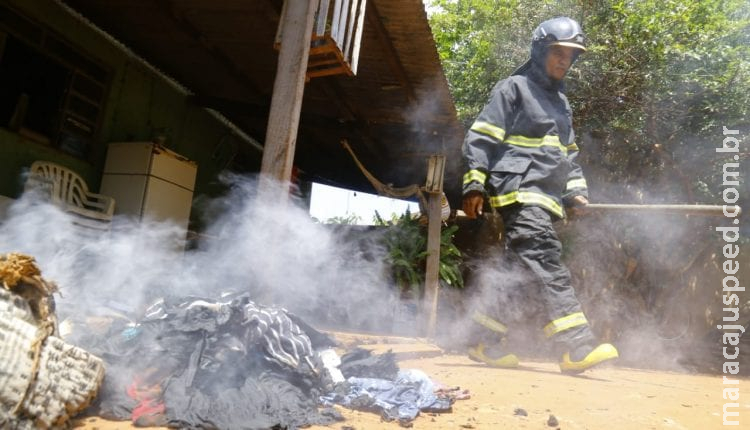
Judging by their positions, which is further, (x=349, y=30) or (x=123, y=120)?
(x=123, y=120)

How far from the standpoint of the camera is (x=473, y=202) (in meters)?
3.98

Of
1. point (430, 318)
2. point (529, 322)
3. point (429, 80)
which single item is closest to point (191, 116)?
point (429, 80)

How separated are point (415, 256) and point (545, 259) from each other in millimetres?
3518

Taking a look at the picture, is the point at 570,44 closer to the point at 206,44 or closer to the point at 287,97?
the point at 287,97

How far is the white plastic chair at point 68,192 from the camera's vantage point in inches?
193

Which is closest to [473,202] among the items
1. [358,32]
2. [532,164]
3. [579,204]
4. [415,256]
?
[532,164]

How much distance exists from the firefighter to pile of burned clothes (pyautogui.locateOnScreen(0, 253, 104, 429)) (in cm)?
301

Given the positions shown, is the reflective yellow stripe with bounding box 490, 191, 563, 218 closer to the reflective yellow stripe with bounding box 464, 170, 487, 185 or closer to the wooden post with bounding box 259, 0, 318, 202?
the reflective yellow stripe with bounding box 464, 170, 487, 185

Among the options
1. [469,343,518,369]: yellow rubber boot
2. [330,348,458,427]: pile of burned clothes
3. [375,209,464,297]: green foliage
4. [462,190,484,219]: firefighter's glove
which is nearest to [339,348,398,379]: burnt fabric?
[330,348,458,427]: pile of burned clothes

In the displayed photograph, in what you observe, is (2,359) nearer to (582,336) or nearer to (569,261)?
(582,336)

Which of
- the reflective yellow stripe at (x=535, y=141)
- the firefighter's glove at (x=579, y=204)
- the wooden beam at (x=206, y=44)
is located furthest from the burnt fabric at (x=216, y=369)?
the wooden beam at (x=206, y=44)

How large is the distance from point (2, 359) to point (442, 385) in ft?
7.00

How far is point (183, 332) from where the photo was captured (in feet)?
7.27

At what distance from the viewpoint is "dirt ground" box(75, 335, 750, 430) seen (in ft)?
7.15
